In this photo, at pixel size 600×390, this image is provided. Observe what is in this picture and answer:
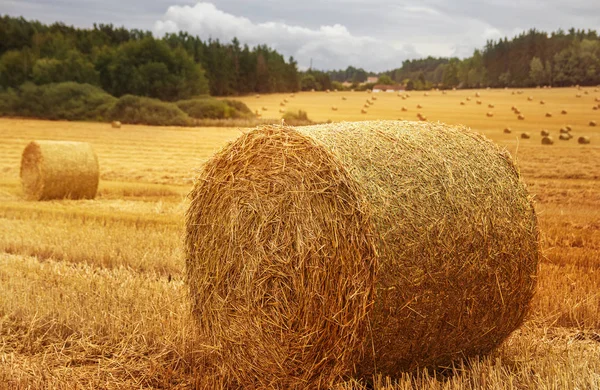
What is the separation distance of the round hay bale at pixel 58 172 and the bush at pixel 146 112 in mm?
17337

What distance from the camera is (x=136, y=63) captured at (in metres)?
38.7

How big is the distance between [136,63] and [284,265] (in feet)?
117

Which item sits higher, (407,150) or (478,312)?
(407,150)

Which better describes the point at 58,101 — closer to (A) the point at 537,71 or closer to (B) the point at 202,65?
(B) the point at 202,65

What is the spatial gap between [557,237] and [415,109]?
57.2 ft

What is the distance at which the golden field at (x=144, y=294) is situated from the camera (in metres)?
5.43

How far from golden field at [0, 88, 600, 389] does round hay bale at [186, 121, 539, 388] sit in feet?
1.00

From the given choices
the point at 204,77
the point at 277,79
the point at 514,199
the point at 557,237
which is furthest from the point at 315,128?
the point at 277,79

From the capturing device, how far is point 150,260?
28.5 feet

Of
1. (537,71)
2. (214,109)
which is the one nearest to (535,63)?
(537,71)

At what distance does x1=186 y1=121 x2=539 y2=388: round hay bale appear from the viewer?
4801 mm

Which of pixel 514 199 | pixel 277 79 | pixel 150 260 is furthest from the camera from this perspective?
pixel 277 79

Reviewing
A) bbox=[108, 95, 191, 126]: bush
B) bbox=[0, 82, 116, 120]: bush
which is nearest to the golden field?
bbox=[108, 95, 191, 126]: bush

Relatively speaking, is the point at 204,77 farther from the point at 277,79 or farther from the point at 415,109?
the point at 415,109
